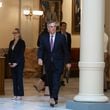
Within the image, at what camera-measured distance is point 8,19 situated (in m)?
23.1

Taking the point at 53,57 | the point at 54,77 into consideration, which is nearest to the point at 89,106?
the point at 54,77

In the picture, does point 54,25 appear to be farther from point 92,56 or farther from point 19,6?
point 19,6

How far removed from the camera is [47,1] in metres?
Answer: 23.8

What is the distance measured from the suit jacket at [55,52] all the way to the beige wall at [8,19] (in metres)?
11.2

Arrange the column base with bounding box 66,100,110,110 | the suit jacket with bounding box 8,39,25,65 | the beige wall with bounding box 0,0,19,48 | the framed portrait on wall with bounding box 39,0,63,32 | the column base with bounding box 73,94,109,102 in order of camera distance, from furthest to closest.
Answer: the framed portrait on wall with bounding box 39,0,63,32 < the beige wall with bounding box 0,0,19,48 < the suit jacket with bounding box 8,39,25,65 < the column base with bounding box 73,94,109,102 < the column base with bounding box 66,100,110,110

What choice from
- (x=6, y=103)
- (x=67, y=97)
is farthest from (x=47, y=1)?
(x=6, y=103)

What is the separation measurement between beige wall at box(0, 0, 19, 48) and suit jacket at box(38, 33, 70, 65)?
1115cm

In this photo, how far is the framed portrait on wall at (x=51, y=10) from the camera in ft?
77.0

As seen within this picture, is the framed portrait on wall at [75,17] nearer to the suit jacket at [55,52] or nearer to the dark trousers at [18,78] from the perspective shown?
the dark trousers at [18,78]

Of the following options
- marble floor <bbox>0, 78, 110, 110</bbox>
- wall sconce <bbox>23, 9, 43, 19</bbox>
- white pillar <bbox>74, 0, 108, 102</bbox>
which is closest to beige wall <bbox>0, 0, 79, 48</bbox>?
wall sconce <bbox>23, 9, 43, 19</bbox>

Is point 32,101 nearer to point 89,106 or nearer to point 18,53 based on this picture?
point 18,53

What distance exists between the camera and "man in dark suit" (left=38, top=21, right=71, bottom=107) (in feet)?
38.3

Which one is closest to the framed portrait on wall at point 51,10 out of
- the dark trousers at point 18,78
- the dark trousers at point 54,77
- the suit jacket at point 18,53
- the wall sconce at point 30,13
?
the wall sconce at point 30,13

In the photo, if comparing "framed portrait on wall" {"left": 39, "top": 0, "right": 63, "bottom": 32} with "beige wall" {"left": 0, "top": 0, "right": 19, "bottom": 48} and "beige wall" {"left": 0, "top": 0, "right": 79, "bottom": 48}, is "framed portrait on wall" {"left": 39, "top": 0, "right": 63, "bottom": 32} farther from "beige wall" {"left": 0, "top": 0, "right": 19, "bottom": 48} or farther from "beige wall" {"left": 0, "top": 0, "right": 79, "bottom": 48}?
"beige wall" {"left": 0, "top": 0, "right": 19, "bottom": 48}
